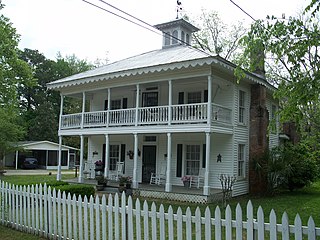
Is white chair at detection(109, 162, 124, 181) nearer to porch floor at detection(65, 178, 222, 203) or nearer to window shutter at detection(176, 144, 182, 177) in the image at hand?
porch floor at detection(65, 178, 222, 203)

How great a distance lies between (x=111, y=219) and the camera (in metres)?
5.87

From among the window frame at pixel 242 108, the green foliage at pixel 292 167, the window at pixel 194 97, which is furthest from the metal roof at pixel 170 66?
the green foliage at pixel 292 167

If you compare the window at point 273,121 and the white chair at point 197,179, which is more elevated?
the window at point 273,121

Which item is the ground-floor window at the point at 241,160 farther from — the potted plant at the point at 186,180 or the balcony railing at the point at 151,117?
the potted plant at the point at 186,180

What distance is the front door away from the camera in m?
18.6

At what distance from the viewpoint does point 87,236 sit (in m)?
6.23

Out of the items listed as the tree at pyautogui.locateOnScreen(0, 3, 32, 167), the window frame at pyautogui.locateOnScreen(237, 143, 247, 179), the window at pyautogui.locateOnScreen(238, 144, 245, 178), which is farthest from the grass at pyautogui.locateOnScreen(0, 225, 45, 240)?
the tree at pyautogui.locateOnScreen(0, 3, 32, 167)

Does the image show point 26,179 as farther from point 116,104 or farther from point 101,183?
point 101,183

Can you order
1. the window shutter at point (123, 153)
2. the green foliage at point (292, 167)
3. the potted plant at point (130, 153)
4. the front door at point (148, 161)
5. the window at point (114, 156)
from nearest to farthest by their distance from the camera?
the green foliage at point (292, 167) < the front door at point (148, 161) < the potted plant at point (130, 153) < the window shutter at point (123, 153) < the window at point (114, 156)

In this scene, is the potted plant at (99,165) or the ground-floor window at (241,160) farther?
the potted plant at (99,165)

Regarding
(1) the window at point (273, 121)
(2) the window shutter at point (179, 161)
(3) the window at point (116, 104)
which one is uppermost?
(3) the window at point (116, 104)

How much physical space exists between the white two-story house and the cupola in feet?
1.02

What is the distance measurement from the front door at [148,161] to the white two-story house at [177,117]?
0.18 ft

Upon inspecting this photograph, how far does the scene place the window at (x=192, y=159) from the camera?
1697cm
